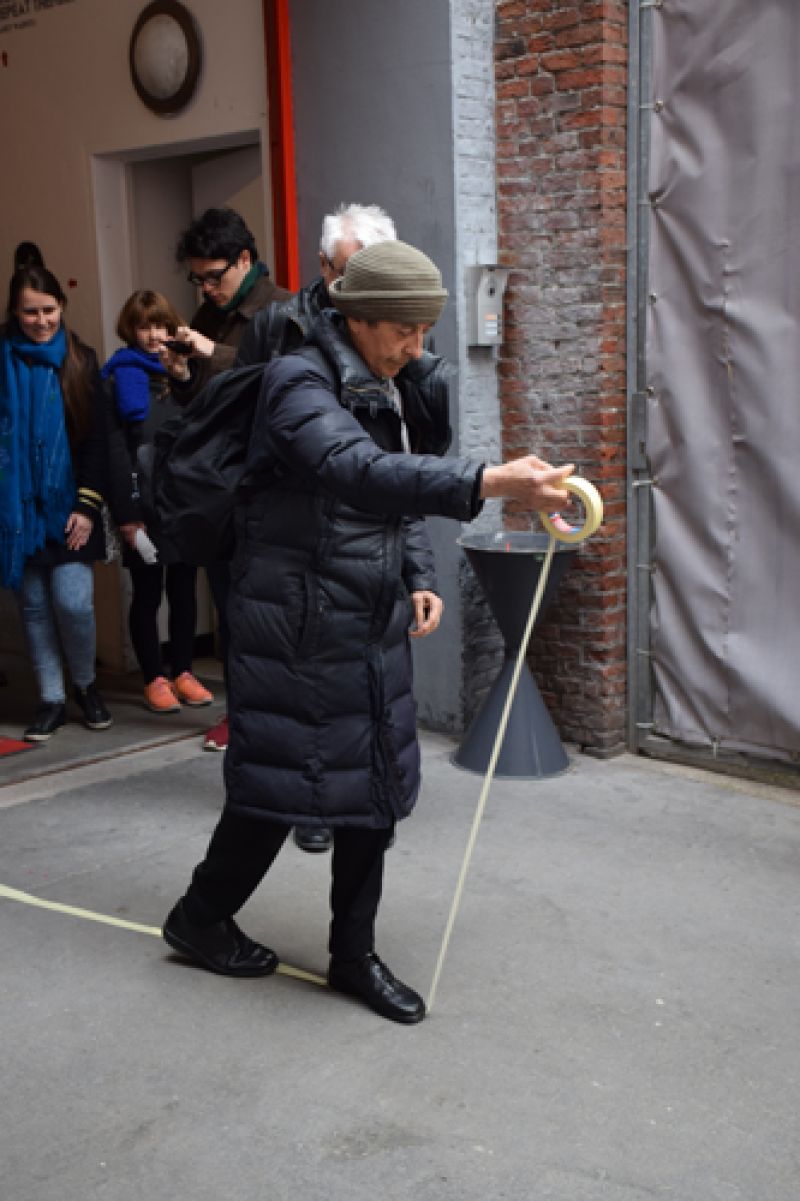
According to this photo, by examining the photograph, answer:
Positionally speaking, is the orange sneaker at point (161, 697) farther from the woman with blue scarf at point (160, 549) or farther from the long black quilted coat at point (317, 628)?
the long black quilted coat at point (317, 628)

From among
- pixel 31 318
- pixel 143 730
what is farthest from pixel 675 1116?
pixel 31 318

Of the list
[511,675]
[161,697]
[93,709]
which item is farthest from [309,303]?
[161,697]

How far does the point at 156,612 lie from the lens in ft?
21.3

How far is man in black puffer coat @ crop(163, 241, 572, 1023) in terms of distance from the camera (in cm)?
302

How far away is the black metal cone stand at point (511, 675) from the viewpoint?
5.24m

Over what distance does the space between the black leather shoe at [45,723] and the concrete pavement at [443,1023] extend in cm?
91

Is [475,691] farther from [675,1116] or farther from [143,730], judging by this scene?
[675,1116]

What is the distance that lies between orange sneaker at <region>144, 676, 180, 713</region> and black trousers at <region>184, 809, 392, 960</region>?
286 centimetres

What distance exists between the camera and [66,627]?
19.6 ft

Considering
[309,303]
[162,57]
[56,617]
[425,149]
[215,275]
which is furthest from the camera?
[162,57]

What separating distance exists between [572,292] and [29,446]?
2.31 meters

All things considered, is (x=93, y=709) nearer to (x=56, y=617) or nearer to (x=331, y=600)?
(x=56, y=617)

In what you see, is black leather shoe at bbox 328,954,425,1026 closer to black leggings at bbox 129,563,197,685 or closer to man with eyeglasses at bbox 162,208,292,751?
man with eyeglasses at bbox 162,208,292,751

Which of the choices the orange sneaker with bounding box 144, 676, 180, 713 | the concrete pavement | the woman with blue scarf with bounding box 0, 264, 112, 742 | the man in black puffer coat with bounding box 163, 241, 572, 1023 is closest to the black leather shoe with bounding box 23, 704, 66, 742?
the woman with blue scarf with bounding box 0, 264, 112, 742
